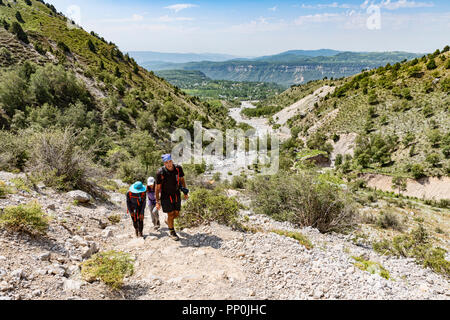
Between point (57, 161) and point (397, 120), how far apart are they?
167 feet

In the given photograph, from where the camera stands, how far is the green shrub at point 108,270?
3.84 metres

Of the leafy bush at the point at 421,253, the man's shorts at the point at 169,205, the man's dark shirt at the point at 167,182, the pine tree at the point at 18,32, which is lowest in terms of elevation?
the leafy bush at the point at 421,253

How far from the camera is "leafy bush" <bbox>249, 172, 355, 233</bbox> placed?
31.6 ft

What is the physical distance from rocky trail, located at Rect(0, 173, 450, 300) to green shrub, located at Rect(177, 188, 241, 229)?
13.2 inches

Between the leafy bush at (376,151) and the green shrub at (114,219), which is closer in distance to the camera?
the green shrub at (114,219)

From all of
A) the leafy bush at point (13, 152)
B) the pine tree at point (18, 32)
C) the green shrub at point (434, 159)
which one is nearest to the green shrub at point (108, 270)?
the leafy bush at point (13, 152)

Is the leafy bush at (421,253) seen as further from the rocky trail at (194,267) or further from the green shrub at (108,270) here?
the green shrub at (108,270)

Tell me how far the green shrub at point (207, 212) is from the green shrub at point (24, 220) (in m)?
3.49

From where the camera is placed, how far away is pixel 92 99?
110 feet

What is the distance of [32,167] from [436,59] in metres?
69.5
